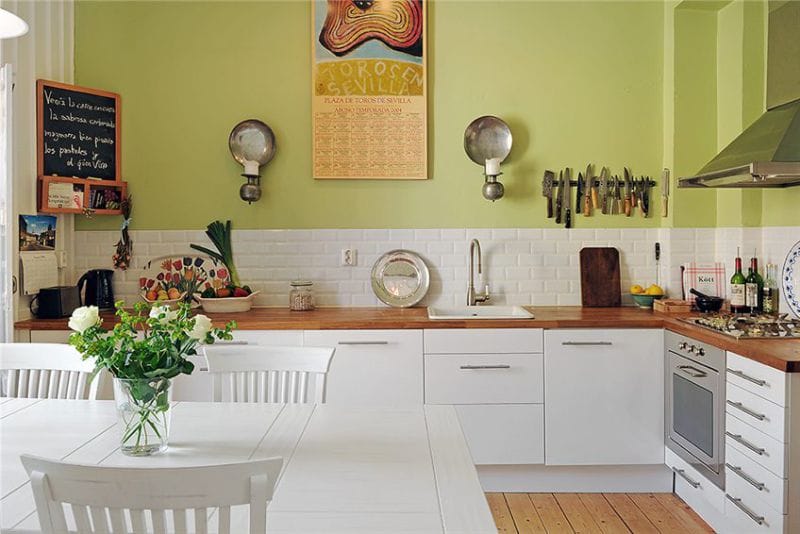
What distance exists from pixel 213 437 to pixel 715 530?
7.87ft

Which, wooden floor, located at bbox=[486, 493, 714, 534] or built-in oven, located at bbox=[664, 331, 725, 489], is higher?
built-in oven, located at bbox=[664, 331, 725, 489]

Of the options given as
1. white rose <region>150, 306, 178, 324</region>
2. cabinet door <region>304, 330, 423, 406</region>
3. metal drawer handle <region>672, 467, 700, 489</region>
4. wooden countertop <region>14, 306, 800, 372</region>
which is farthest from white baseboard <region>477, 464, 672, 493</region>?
white rose <region>150, 306, 178, 324</region>

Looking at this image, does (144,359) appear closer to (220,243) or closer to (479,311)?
(220,243)

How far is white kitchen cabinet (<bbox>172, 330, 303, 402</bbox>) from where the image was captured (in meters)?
A: 3.58

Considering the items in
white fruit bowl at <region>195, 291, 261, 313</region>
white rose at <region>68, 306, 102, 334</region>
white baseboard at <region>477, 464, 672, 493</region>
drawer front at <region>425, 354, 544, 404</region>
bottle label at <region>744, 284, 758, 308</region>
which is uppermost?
white rose at <region>68, 306, 102, 334</region>

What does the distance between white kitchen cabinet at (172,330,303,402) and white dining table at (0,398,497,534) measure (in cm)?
136

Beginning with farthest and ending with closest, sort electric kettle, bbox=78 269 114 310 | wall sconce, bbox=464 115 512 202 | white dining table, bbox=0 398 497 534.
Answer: wall sconce, bbox=464 115 512 202
electric kettle, bbox=78 269 114 310
white dining table, bbox=0 398 497 534

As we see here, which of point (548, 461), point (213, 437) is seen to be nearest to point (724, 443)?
point (548, 461)

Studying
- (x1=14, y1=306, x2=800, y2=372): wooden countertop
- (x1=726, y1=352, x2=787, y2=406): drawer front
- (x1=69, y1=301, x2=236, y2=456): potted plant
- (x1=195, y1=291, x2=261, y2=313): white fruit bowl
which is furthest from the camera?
(x1=195, y1=291, x2=261, y2=313): white fruit bowl

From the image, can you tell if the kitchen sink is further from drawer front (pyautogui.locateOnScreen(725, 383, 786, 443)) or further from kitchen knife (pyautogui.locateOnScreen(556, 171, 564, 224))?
drawer front (pyautogui.locateOnScreen(725, 383, 786, 443))

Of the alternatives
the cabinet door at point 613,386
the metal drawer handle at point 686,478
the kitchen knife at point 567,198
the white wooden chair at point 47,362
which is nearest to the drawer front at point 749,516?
the metal drawer handle at point 686,478

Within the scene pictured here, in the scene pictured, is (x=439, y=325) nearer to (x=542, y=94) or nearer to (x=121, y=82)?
(x=542, y=94)

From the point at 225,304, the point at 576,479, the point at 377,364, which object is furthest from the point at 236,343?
the point at 576,479

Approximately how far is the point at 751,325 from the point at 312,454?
2.21 m
